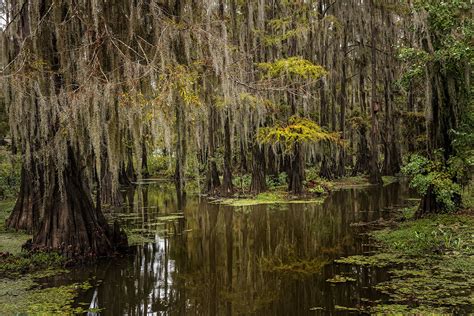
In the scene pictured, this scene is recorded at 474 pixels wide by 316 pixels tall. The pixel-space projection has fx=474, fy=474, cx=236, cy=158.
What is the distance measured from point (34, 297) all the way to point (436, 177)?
7.57 meters

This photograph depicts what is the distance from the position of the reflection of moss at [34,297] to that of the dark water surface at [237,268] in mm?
259

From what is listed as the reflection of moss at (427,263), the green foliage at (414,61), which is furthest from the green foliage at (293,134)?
the reflection of moss at (427,263)

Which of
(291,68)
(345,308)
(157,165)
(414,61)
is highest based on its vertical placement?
(291,68)

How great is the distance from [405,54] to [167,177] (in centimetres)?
2934

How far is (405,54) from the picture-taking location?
9781 mm

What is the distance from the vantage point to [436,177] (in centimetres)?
950

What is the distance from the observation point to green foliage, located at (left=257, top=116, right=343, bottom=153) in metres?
17.6

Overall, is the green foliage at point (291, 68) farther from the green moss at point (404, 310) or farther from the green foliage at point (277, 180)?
the green moss at point (404, 310)

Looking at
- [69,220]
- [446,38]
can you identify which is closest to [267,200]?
[446,38]

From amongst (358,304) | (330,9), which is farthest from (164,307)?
(330,9)

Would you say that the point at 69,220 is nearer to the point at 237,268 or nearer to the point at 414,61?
the point at 237,268

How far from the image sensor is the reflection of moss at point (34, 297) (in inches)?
232

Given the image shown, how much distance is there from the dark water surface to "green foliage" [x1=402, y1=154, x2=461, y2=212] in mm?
1717

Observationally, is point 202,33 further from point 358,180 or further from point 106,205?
point 358,180
